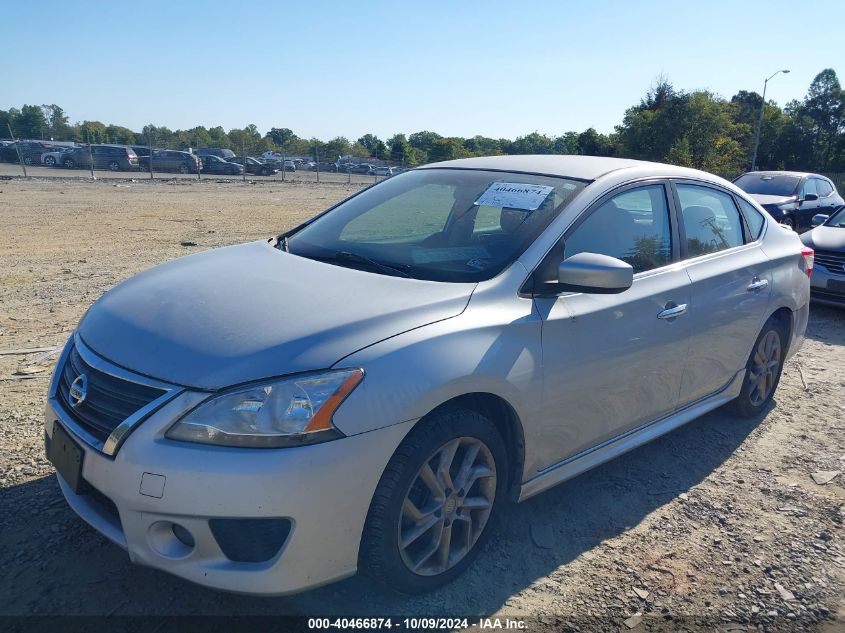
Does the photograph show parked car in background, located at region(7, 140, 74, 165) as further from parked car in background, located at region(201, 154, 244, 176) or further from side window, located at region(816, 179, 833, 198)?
side window, located at region(816, 179, 833, 198)

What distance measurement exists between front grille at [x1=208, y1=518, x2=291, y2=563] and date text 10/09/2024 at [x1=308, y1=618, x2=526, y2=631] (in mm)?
477

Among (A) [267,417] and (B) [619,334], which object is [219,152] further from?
(A) [267,417]

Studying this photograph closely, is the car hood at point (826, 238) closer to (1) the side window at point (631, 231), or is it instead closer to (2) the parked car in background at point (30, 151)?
(1) the side window at point (631, 231)

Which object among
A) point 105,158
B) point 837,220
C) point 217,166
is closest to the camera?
point 837,220

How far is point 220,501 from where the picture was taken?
2217 mm

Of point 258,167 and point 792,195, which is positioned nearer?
point 792,195

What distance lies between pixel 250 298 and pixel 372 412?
817 millimetres

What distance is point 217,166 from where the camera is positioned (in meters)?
38.4

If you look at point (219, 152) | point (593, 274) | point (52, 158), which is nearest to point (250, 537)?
point (593, 274)

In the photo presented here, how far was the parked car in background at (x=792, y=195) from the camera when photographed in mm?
13031

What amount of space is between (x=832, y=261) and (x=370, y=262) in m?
7.39

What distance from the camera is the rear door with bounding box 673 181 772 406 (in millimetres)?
3932

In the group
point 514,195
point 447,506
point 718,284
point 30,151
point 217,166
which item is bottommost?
point 447,506

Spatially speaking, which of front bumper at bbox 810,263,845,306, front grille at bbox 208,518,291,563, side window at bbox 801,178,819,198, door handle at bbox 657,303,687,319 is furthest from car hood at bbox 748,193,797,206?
front grille at bbox 208,518,291,563
